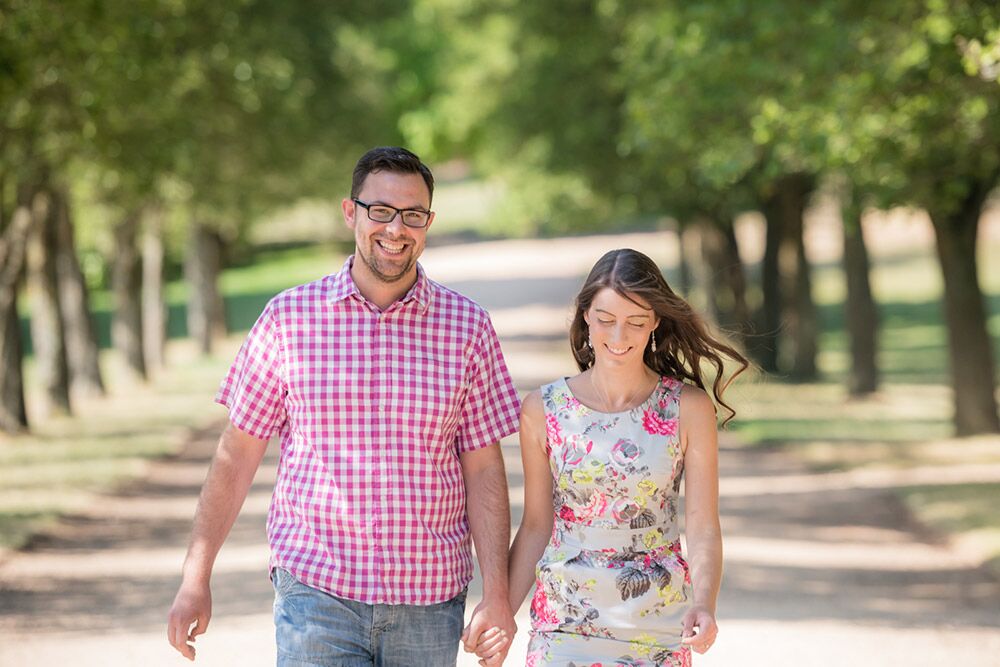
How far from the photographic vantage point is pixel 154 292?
99.8 ft

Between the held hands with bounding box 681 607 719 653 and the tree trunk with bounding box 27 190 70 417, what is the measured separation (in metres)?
18.8

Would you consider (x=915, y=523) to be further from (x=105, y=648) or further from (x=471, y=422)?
(x=471, y=422)

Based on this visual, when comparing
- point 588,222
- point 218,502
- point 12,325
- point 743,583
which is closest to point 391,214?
point 218,502

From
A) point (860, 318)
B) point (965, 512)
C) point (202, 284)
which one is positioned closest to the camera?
point (965, 512)

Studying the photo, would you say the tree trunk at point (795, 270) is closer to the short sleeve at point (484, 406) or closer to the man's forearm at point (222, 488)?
the short sleeve at point (484, 406)

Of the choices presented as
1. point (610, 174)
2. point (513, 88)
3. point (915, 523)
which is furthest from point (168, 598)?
point (513, 88)

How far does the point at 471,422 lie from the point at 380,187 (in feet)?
2.47

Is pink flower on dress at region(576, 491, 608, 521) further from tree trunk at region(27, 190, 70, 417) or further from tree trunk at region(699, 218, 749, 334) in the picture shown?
tree trunk at region(699, 218, 749, 334)

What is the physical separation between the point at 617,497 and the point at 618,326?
50cm

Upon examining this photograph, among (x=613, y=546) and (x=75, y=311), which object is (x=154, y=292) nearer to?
(x=75, y=311)

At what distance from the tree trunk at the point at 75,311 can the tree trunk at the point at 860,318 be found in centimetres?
1158

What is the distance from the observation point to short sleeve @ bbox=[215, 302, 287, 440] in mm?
4688

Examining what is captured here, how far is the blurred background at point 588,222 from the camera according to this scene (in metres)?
11.1

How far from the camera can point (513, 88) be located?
28547 millimetres
